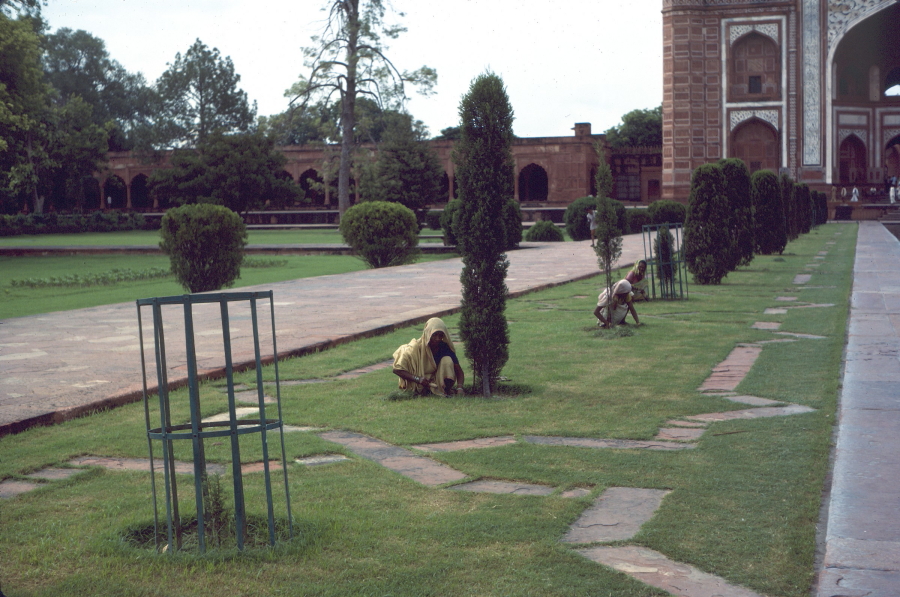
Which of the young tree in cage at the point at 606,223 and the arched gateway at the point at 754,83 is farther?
the arched gateway at the point at 754,83

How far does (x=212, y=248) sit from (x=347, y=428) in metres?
7.65

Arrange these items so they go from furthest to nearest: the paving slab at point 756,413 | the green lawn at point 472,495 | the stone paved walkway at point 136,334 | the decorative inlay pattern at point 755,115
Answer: the decorative inlay pattern at point 755,115, the stone paved walkway at point 136,334, the paving slab at point 756,413, the green lawn at point 472,495

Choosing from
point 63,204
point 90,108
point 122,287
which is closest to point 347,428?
point 122,287

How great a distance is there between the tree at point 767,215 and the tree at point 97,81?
44.0 metres

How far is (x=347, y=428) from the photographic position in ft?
13.4

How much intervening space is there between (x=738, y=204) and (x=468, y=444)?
932cm

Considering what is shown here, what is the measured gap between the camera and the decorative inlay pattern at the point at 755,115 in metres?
35.4

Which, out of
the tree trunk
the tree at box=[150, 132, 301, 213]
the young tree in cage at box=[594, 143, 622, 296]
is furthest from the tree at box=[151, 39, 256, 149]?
the young tree in cage at box=[594, 143, 622, 296]

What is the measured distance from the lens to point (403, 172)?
30.3m

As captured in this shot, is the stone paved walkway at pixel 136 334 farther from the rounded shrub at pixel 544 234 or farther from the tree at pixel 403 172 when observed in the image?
the tree at pixel 403 172

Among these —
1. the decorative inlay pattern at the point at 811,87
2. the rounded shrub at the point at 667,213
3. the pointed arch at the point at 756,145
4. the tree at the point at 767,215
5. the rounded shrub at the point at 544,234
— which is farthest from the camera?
the pointed arch at the point at 756,145

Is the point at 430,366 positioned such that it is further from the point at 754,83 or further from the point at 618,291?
the point at 754,83

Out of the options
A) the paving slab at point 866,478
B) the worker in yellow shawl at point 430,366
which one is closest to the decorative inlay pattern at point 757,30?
the paving slab at point 866,478

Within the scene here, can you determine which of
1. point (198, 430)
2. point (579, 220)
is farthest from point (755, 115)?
point (198, 430)
